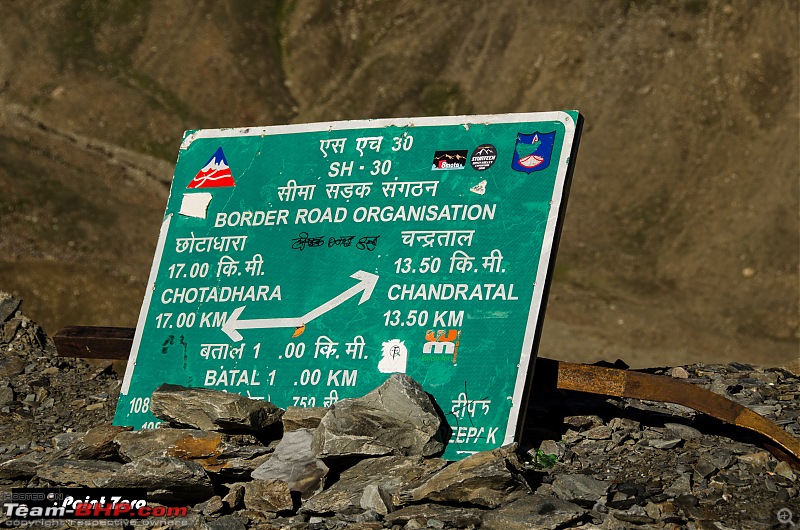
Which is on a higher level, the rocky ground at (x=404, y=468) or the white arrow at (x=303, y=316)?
the white arrow at (x=303, y=316)

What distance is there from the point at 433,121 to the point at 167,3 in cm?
2544

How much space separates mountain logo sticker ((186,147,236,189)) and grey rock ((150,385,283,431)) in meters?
1.69

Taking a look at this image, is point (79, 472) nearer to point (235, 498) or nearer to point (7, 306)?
point (235, 498)

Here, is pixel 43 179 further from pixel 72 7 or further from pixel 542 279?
pixel 542 279

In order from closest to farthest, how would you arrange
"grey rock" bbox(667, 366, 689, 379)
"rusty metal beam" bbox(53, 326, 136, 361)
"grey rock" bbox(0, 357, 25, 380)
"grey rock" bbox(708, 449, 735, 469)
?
"grey rock" bbox(708, 449, 735, 469), "rusty metal beam" bbox(53, 326, 136, 361), "grey rock" bbox(667, 366, 689, 379), "grey rock" bbox(0, 357, 25, 380)

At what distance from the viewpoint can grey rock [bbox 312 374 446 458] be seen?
23.0ft

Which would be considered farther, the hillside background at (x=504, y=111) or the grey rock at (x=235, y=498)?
the hillside background at (x=504, y=111)

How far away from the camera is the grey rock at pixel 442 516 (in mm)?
6461

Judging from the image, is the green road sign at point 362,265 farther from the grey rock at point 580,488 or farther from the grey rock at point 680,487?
the grey rock at point 680,487

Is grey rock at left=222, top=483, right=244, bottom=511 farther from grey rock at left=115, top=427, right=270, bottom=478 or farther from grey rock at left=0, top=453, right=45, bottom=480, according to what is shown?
grey rock at left=0, top=453, right=45, bottom=480

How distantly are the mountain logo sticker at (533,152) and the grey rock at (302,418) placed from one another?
210cm

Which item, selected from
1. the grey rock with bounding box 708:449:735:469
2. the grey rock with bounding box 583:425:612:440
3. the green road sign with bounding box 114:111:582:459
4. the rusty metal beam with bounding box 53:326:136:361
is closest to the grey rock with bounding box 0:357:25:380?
the rusty metal beam with bounding box 53:326:136:361

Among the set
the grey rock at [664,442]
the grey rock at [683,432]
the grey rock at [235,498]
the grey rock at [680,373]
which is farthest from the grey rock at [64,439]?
the grey rock at [680,373]

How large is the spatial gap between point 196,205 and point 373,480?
2.83 metres
